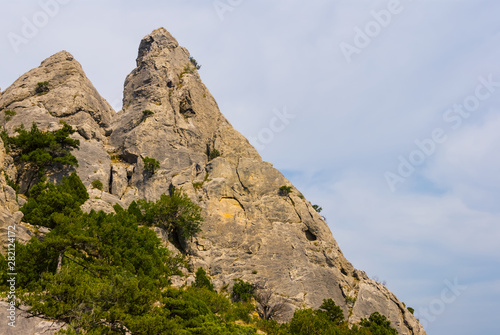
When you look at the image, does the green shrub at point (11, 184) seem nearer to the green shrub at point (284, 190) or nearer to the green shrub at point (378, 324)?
the green shrub at point (284, 190)

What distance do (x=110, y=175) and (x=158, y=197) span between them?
7.91 meters

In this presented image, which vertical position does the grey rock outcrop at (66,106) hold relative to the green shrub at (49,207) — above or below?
above

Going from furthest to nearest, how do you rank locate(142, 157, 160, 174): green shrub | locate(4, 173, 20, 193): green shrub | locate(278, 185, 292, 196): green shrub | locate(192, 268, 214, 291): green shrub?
1. locate(278, 185, 292, 196): green shrub
2. locate(142, 157, 160, 174): green shrub
3. locate(192, 268, 214, 291): green shrub
4. locate(4, 173, 20, 193): green shrub

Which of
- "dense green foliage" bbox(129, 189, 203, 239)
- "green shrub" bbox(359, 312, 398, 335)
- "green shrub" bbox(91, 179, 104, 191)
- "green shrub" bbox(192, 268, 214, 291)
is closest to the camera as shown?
"green shrub" bbox(359, 312, 398, 335)

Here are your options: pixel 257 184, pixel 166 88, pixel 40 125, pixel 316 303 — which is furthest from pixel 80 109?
pixel 316 303

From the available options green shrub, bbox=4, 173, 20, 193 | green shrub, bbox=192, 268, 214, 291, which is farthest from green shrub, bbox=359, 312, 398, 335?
green shrub, bbox=4, 173, 20, 193

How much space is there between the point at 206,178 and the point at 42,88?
1330 inches

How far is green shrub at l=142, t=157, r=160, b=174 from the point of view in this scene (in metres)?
61.6

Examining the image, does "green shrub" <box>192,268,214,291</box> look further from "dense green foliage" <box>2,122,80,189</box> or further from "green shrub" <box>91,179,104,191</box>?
"dense green foliage" <box>2,122,80,189</box>

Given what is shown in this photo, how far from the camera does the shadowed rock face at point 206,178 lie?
188ft

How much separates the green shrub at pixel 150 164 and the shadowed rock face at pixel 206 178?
2.63 ft

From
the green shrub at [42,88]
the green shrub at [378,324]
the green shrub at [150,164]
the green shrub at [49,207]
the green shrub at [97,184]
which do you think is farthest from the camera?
the green shrub at [42,88]

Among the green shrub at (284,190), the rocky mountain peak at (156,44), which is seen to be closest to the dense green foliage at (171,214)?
the green shrub at (284,190)

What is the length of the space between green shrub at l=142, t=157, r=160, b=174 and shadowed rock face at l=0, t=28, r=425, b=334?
803mm
